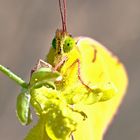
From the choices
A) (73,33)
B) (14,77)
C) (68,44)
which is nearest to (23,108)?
(14,77)

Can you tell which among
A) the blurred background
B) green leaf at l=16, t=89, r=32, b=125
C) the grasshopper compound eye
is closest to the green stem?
green leaf at l=16, t=89, r=32, b=125

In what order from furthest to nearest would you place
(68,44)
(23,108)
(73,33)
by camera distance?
(73,33), (68,44), (23,108)

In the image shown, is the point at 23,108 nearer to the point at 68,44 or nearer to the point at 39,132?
the point at 39,132

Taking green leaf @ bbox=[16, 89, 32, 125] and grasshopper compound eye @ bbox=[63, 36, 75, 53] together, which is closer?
green leaf @ bbox=[16, 89, 32, 125]

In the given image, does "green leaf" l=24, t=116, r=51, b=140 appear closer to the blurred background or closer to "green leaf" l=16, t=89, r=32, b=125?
"green leaf" l=16, t=89, r=32, b=125

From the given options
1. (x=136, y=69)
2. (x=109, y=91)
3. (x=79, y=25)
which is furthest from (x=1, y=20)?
(x=109, y=91)

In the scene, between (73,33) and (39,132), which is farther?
(73,33)

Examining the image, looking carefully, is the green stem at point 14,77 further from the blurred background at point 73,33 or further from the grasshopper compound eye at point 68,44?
the blurred background at point 73,33

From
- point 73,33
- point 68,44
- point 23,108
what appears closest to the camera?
point 23,108
